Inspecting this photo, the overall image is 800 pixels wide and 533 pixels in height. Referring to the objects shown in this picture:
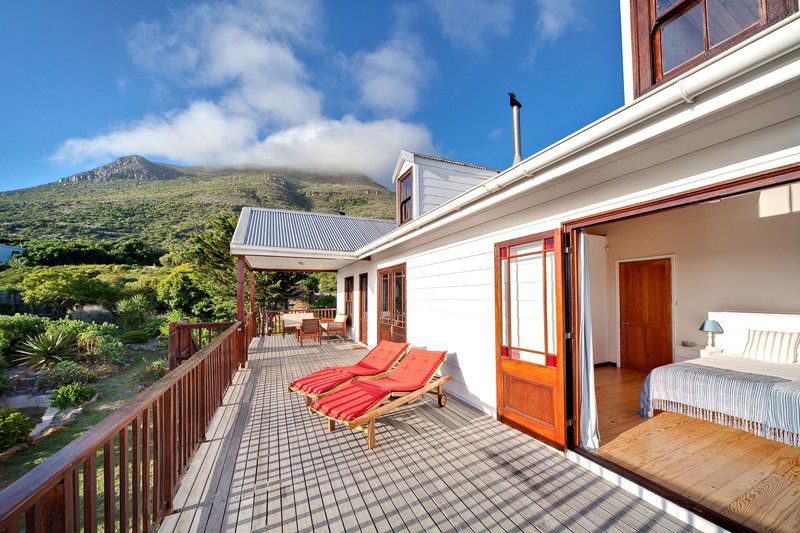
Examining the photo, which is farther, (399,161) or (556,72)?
(556,72)

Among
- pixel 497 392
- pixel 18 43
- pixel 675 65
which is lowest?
pixel 497 392

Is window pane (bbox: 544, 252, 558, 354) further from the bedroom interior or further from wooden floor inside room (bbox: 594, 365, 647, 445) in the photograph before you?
wooden floor inside room (bbox: 594, 365, 647, 445)

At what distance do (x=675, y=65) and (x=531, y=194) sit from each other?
1.80m

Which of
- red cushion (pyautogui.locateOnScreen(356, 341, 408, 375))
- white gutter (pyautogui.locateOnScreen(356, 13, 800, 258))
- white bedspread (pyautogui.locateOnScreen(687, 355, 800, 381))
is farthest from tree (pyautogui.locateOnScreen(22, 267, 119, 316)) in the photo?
white bedspread (pyautogui.locateOnScreen(687, 355, 800, 381))

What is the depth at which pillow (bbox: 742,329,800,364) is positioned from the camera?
3893mm

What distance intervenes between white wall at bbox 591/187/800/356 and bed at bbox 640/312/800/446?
30 centimetres

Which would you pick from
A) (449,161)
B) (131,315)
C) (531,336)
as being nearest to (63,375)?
(131,315)

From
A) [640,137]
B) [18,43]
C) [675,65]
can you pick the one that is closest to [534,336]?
[640,137]

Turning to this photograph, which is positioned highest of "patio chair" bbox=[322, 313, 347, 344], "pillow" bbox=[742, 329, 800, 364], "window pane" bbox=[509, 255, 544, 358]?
"window pane" bbox=[509, 255, 544, 358]

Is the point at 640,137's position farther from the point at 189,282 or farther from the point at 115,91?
the point at 115,91

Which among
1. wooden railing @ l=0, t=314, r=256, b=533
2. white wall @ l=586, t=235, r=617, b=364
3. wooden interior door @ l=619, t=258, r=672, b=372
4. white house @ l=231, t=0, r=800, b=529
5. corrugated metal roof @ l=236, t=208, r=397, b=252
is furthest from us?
corrugated metal roof @ l=236, t=208, r=397, b=252

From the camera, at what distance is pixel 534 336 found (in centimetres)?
330

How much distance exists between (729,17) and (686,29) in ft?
1.03

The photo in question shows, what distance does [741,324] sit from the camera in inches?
178
